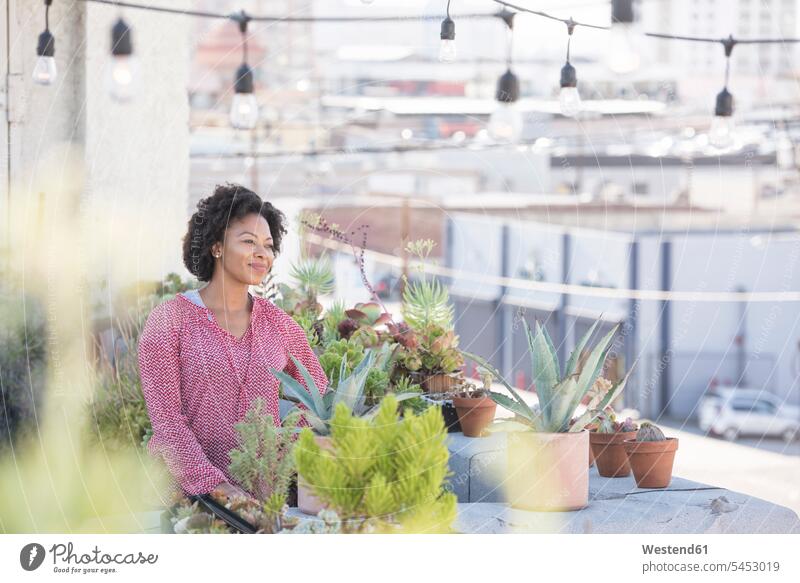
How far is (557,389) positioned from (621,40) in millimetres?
924

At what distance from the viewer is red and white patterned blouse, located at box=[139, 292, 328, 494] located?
2.42 m

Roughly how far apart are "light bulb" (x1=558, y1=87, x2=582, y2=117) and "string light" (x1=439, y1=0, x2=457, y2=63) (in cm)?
48

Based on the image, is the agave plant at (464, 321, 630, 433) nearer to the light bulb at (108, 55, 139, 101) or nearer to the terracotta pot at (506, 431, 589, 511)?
the terracotta pot at (506, 431, 589, 511)

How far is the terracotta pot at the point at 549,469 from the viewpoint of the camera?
229 cm

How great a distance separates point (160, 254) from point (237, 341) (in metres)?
2.08

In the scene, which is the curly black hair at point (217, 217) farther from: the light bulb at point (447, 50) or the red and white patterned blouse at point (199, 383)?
the light bulb at point (447, 50)

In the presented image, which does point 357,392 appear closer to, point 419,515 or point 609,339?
point 419,515

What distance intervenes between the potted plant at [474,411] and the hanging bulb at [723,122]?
53.0 inches

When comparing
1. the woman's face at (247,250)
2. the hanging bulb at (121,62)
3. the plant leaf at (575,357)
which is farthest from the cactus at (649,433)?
the hanging bulb at (121,62)

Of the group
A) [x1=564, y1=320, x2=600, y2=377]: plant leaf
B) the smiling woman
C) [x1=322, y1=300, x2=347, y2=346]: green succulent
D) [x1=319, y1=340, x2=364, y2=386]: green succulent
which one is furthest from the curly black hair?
[x1=564, y1=320, x2=600, y2=377]: plant leaf

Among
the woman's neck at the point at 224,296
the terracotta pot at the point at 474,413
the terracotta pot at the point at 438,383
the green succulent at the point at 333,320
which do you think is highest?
the woman's neck at the point at 224,296

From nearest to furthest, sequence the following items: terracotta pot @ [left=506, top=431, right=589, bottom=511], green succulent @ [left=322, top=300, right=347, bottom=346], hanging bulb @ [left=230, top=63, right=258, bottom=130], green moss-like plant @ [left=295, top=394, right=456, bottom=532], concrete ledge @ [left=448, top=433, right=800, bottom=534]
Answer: green moss-like plant @ [left=295, top=394, right=456, bottom=532] < terracotta pot @ [left=506, top=431, right=589, bottom=511] < concrete ledge @ [left=448, top=433, right=800, bottom=534] < green succulent @ [left=322, top=300, right=347, bottom=346] < hanging bulb @ [left=230, top=63, right=258, bottom=130]

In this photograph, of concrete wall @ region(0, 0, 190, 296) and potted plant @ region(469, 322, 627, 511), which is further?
concrete wall @ region(0, 0, 190, 296)
